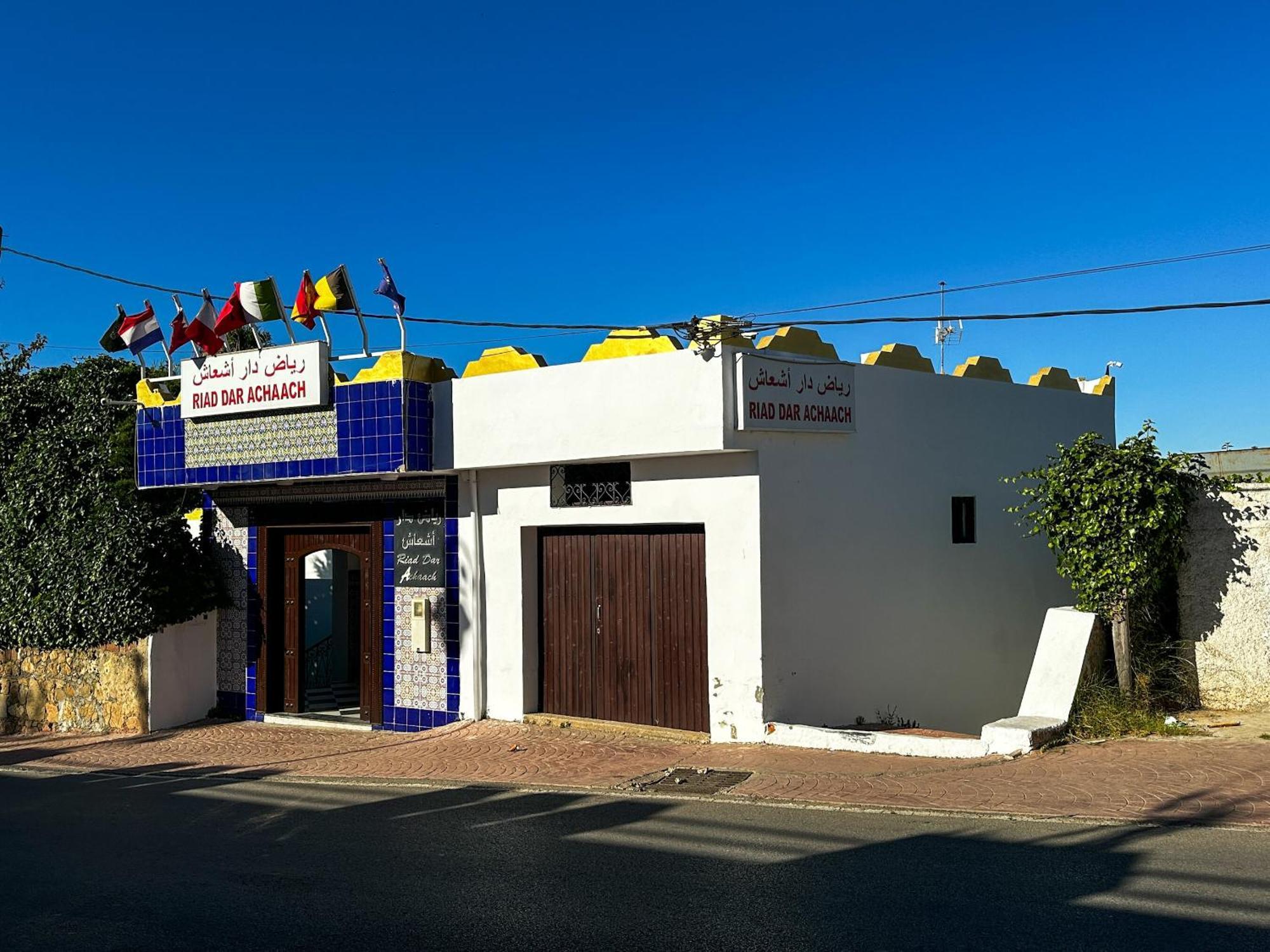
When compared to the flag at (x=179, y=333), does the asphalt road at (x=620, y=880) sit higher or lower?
lower

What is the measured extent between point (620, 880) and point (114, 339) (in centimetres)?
1238

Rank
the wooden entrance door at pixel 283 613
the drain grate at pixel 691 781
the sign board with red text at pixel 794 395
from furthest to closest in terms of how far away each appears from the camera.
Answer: the wooden entrance door at pixel 283 613 < the sign board with red text at pixel 794 395 < the drain grate at pixel 691 781

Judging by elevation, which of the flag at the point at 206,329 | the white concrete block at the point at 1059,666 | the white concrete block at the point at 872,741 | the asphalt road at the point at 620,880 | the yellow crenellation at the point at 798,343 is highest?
the flag at the point at 206,329

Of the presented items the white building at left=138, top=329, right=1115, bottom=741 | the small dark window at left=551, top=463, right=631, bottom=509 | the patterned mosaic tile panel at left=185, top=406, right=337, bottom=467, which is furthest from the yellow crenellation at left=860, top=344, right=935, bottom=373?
the patterned mosaic tile panel at left=185, top=406, right=337, bottom=467

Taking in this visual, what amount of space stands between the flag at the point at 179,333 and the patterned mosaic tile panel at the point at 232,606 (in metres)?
2.57

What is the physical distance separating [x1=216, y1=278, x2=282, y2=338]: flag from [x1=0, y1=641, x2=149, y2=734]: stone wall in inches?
181

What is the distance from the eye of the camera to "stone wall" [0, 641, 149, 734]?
16172 mm

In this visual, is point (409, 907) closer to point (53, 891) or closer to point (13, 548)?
point (53, 891)

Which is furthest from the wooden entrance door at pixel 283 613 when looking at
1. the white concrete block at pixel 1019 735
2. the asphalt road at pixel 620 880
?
the white concrete block at pixel 1019 735

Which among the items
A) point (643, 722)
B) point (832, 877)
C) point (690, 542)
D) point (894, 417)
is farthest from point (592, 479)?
point (832, 877)

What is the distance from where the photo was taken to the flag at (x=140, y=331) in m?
15.9

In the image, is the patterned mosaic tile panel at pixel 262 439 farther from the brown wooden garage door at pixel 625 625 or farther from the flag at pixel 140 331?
the brown wooden garage door at pixel 625 625

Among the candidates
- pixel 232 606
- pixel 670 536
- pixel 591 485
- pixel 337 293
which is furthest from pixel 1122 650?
pixel 232 606

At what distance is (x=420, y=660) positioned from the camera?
14922mm
